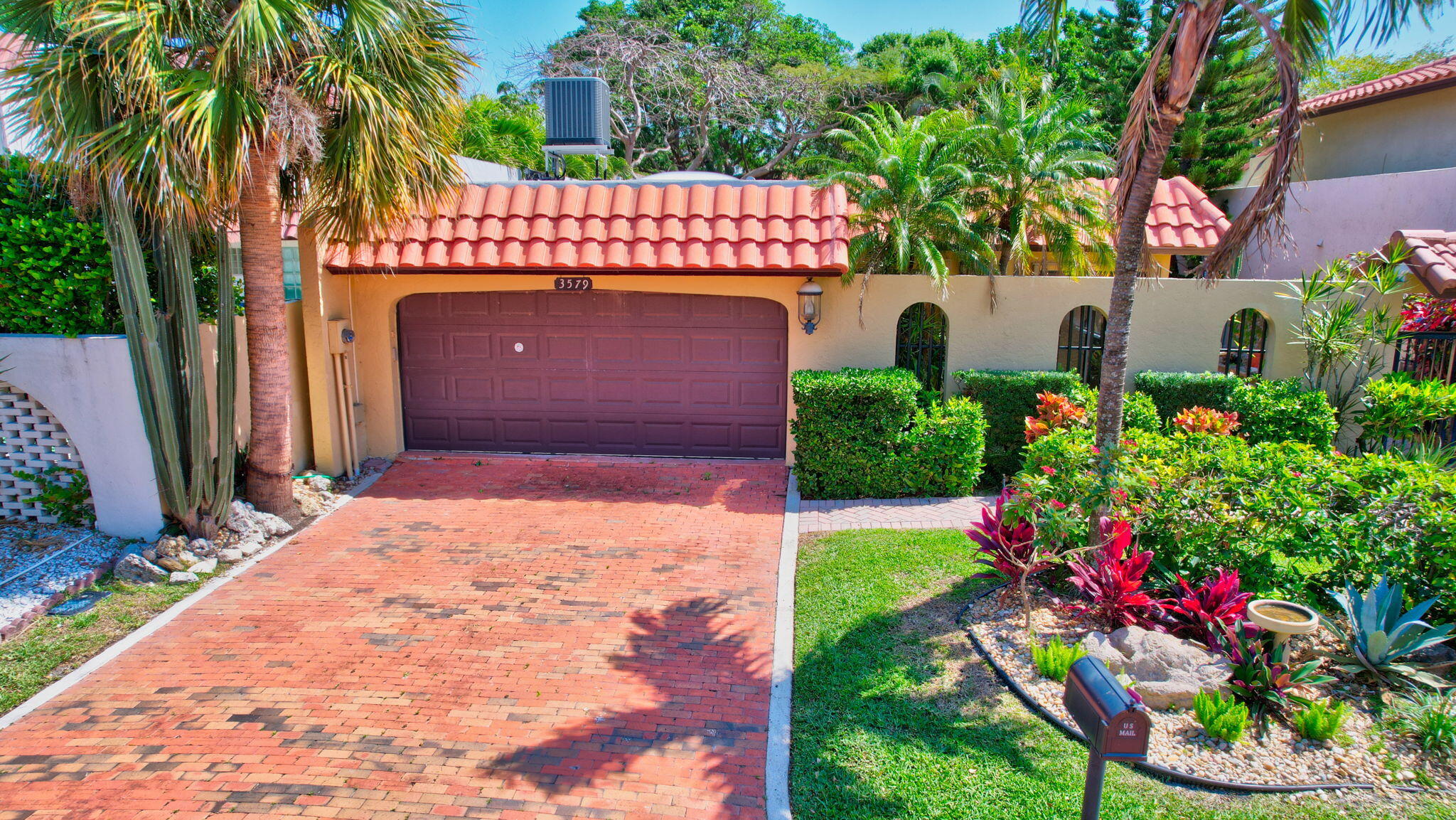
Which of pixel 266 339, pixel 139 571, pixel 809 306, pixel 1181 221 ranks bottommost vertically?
pixel 139 571

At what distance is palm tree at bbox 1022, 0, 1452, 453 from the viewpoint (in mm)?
5727

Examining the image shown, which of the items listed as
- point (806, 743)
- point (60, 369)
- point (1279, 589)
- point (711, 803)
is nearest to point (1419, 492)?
point (1279, 589)

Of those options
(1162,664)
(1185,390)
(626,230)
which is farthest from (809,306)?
(1162,664)

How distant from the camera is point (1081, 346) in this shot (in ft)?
36.5

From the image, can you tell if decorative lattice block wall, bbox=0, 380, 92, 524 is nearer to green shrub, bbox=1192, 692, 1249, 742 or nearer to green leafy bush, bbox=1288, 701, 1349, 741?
green shrub, bbox=1192, 692, 1249, 742

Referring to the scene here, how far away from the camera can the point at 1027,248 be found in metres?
10.5

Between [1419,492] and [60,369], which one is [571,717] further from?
[60,369]

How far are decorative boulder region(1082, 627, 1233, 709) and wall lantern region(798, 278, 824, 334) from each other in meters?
5.48

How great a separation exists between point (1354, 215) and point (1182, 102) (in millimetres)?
12104

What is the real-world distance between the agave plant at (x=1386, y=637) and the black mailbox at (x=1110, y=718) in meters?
3.15

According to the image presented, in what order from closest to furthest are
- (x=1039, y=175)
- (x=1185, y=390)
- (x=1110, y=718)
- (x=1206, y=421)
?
(x=1110, y=718)
(x=1206, y=421)
(x=1185, y=390)
(x=1039, y=175)

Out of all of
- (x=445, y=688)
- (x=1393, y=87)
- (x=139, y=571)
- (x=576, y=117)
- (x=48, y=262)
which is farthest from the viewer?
(x=1393, y=87)

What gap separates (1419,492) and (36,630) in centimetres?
995

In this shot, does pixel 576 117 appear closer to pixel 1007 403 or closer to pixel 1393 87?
pixel 1007 403
